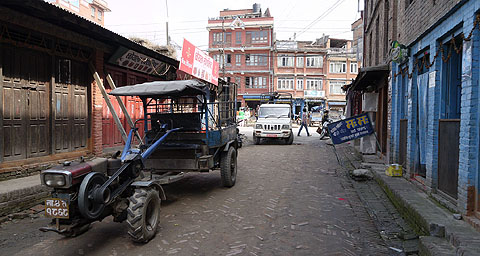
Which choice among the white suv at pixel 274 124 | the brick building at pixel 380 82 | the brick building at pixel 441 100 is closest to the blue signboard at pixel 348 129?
the brick building at pixel 380 82

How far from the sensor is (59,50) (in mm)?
7867

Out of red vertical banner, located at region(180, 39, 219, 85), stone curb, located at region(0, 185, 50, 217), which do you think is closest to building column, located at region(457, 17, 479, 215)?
stone curb, located at region(0, 185, 50, 217)

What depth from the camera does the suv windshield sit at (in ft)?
61.0

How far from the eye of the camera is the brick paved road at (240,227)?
416cm

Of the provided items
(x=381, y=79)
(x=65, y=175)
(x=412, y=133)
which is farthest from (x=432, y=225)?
(x=381, y=79)

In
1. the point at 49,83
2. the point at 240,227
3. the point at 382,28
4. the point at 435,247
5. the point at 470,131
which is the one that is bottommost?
the point at 240,227

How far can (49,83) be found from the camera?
7.68 m

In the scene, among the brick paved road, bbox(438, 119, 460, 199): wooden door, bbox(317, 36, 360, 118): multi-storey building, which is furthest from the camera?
bbox(317, 36, 360, 118): multi-storey building

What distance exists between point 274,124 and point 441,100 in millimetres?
12019

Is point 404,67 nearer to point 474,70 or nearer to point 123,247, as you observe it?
point 474,70

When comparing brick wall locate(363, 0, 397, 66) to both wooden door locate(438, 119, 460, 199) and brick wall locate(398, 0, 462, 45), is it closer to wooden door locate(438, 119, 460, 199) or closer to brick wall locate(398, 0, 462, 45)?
brick wall locate(398, 0, 462, 45)

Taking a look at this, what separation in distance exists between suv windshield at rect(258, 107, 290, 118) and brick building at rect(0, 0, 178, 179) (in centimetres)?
975

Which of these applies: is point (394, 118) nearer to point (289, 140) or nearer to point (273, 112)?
point (289, 140)

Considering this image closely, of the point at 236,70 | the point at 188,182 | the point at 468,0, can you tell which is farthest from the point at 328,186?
the point at 236,70
